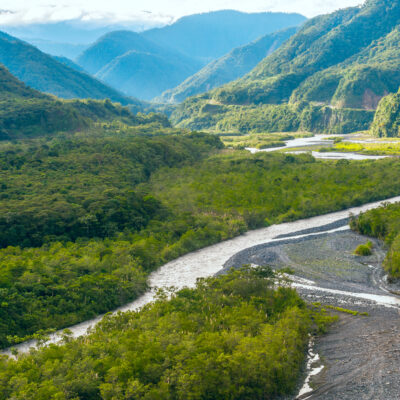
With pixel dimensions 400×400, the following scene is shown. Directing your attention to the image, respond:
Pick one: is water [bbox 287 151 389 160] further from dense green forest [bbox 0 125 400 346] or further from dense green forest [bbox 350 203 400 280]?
dense green forest [bbox 350 203 400 280]

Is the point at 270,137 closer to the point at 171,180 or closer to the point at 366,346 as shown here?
the point at 171,180

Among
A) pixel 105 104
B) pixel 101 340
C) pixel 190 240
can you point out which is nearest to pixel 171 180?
pixel 190 240

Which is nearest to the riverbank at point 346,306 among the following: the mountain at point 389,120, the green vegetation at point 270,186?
the green vegetation at point 270,186

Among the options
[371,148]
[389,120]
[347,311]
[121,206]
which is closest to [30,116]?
[121,206]

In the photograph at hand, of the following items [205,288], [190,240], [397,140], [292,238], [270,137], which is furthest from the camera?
[270,137]

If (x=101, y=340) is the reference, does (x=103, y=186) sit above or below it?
above

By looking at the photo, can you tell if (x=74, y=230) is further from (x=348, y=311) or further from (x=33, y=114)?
(x=33, y=114)

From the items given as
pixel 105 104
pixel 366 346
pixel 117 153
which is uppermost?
pixel 105 104
